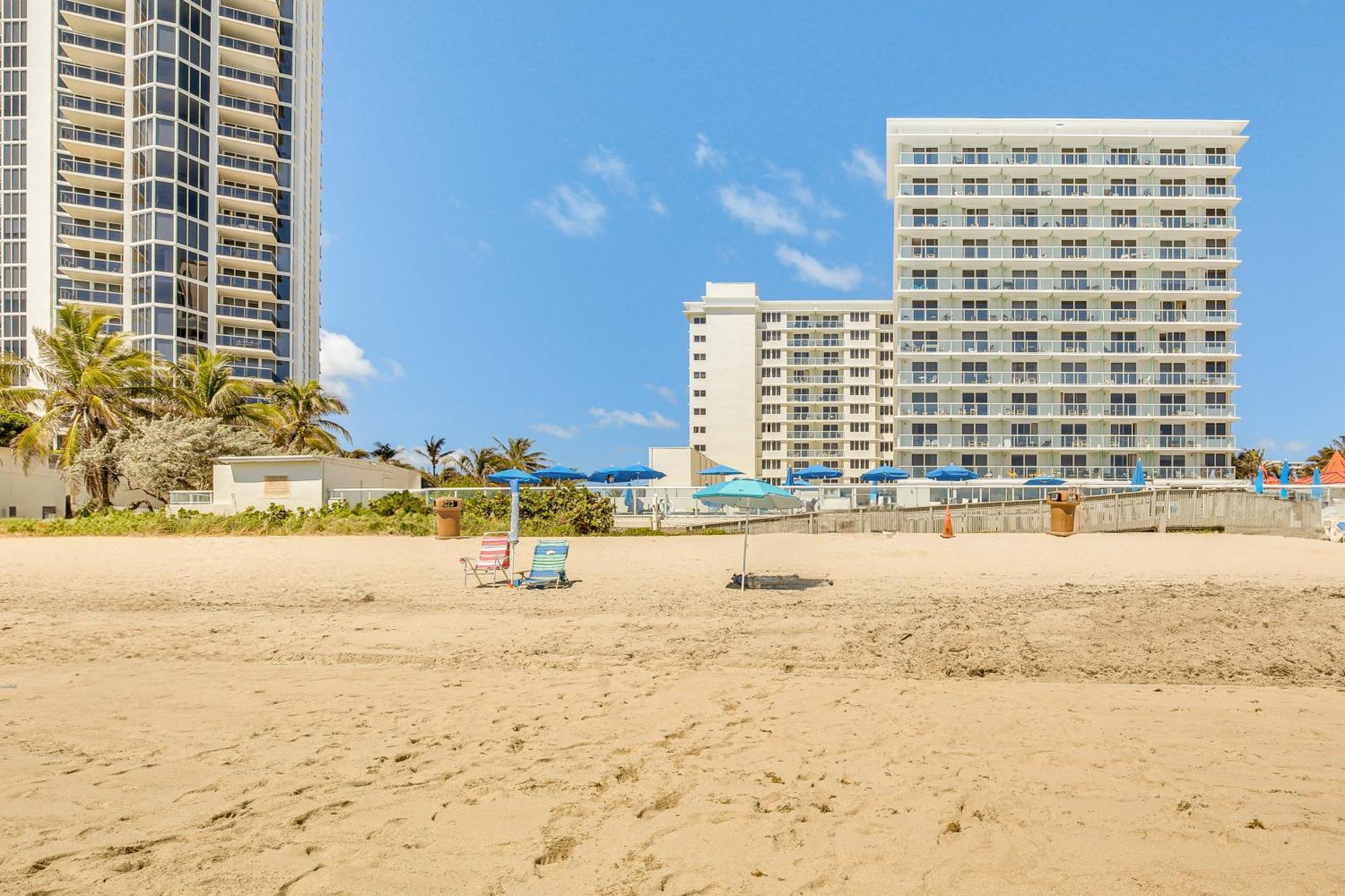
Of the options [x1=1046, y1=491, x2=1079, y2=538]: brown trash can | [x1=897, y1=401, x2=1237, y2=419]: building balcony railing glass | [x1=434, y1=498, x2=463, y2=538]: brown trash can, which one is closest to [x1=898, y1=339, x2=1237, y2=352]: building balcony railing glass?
[x1=897, y1=401, x2=1237, y2=419]: building balcony railing glass

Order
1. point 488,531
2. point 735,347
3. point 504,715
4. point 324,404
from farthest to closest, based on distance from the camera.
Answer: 1. point 735,347
2. point 324,404
3. point 488,531
4. point 504,715

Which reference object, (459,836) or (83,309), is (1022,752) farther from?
(83,309)

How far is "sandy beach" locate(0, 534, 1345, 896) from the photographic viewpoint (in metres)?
3.65

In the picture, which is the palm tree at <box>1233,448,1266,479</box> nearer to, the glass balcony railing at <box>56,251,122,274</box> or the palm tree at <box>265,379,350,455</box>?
the palm tree at <box>265,379,350,455</box>

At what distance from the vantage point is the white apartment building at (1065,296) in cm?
5597

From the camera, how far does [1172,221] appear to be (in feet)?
187

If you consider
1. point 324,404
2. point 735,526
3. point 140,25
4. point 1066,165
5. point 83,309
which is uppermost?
point 140,25

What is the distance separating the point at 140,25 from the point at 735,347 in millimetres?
53924

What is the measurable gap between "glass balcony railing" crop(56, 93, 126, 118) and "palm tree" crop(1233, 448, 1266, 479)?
98542 millimetres

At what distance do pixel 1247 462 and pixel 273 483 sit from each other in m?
86.4

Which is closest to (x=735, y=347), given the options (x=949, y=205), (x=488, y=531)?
(x=949, y=205)

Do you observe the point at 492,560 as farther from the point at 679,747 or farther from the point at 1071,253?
the point at 1071,253

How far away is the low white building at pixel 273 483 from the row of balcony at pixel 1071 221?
48.0m

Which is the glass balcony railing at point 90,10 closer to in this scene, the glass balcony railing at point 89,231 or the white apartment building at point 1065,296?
the glass balcony railing at point 89,231
